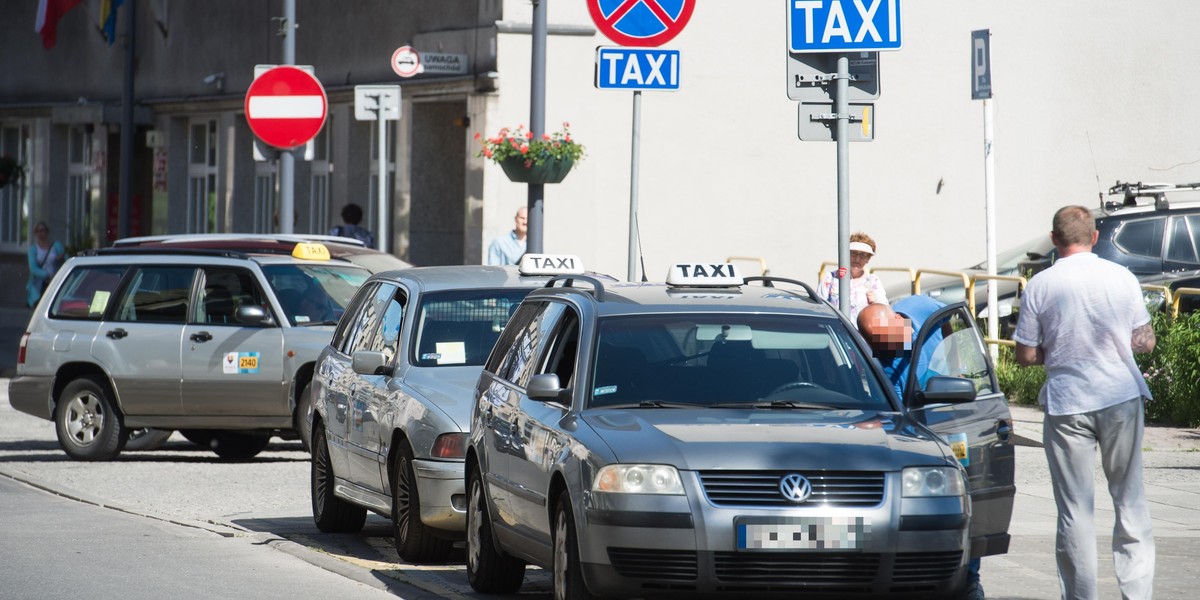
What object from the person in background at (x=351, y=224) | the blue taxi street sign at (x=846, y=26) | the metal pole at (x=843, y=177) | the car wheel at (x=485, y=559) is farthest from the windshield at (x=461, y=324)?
the person in background at (x=351, y=224)

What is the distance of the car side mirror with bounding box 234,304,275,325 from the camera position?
47.5 feet

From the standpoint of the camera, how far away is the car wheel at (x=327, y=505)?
36.6 feet

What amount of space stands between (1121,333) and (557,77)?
16.1 meters

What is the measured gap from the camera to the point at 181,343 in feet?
48.6

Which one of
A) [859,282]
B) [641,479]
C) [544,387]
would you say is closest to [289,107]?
[859,282]

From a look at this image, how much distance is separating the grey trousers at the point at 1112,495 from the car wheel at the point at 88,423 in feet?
30.2

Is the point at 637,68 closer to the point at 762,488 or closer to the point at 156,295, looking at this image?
the point at 156,295

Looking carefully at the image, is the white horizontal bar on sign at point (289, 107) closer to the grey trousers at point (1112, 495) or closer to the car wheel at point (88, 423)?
the car wheel at point (88, 423)

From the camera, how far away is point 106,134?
34531mm

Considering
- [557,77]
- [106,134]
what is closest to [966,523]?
[557,77]

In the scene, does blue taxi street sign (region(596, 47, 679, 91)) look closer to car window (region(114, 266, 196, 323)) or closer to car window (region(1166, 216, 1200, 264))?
car window (region(114, 266, 196, 323))

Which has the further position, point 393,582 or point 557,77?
point 557,77

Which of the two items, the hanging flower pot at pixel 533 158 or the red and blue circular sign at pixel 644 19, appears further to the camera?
the hanging flower pot at pixel 533 158

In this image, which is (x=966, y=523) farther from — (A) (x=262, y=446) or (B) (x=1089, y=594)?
(A) (x=262, y=446)
